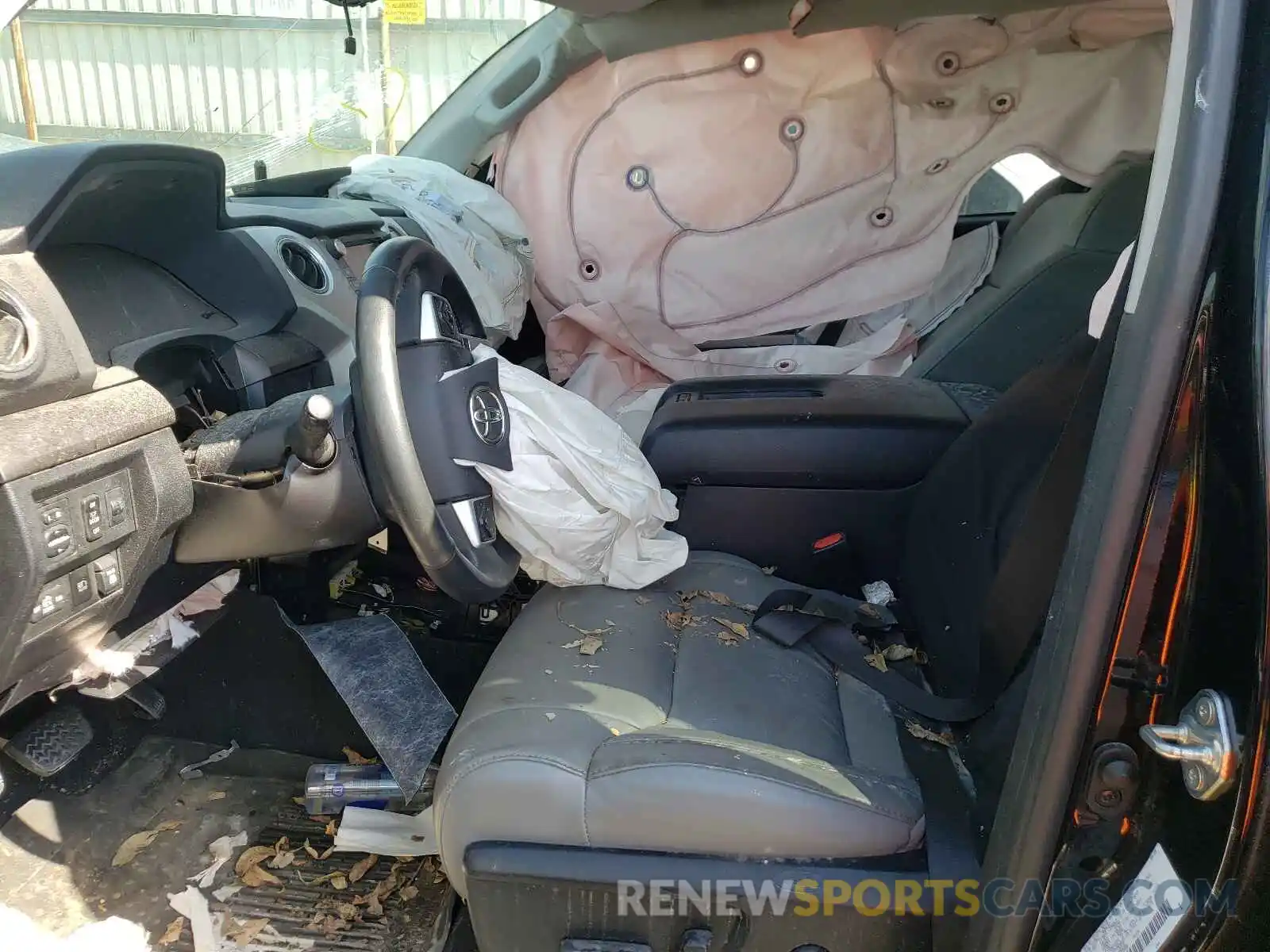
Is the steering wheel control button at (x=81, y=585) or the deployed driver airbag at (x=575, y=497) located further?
the deployed driver airbag at (x=575, y=497)

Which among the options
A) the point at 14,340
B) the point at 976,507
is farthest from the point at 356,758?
the point at 976,507

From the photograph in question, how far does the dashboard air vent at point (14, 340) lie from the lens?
0.85 m

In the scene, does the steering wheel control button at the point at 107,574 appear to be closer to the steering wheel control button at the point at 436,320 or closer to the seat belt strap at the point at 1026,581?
the steering wheel control button at the point at 436,320

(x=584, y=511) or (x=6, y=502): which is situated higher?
(x=6, y=502)

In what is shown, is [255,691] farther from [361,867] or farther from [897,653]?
[897,653]

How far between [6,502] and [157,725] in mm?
Result: 907

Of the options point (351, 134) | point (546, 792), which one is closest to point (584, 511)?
point (546, 792)

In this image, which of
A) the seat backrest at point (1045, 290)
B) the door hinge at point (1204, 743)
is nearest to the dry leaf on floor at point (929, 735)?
the door hinge at point (1204, 743)

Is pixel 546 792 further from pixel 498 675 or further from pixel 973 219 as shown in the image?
pixel 973 219

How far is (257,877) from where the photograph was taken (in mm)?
1371

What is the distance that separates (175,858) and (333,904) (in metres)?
0.28

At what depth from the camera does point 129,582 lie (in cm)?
102

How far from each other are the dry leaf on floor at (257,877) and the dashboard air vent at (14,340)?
0.89 metres

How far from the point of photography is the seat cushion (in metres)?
0.93
